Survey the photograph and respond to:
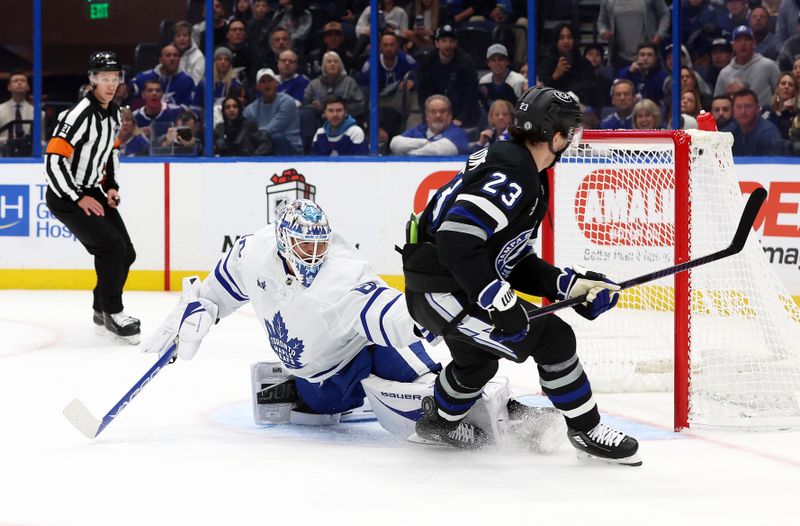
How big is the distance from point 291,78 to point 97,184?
6.71ft

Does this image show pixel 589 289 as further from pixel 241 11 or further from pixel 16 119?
pixel 16 119

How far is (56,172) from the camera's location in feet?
18.5

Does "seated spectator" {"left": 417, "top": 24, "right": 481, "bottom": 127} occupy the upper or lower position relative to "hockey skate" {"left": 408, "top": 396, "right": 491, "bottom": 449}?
upper

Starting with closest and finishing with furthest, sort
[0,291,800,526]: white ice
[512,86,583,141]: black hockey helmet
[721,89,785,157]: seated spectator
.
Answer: [0,291,800,526]: white ice, [512,86,583,141]: black hockey helmet, [721,89,785,157]: seated spectator

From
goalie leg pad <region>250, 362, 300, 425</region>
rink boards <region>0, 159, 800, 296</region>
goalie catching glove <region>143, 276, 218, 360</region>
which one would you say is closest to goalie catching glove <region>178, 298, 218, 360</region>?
goalie catching glove <region>143, 276, 218, 360</region>

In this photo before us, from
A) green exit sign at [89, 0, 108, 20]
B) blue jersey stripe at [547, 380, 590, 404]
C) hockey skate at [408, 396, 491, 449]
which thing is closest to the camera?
blue jersey stripe at [547, 380, 590, 404]

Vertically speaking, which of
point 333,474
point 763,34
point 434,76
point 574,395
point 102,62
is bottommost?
point 333,474

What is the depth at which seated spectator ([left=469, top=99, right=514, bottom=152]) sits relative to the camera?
6977 mm

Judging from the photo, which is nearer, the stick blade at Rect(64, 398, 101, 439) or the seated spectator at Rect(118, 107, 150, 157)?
the stick blade at Rect(64, 398, 101, 439)

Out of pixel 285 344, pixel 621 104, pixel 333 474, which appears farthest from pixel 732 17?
pixel 333 474

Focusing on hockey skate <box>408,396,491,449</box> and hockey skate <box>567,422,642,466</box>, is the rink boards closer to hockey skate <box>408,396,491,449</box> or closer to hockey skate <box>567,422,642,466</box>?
hockey skate <box>408,396,491,449</box>

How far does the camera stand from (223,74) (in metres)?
7.61

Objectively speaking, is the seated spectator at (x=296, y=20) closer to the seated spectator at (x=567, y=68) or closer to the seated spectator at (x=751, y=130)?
the seated spectator at (x=567, y=68)

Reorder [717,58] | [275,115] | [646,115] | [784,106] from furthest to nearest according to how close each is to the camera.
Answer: [275,115], [646,115], [717,58], [784,106]
